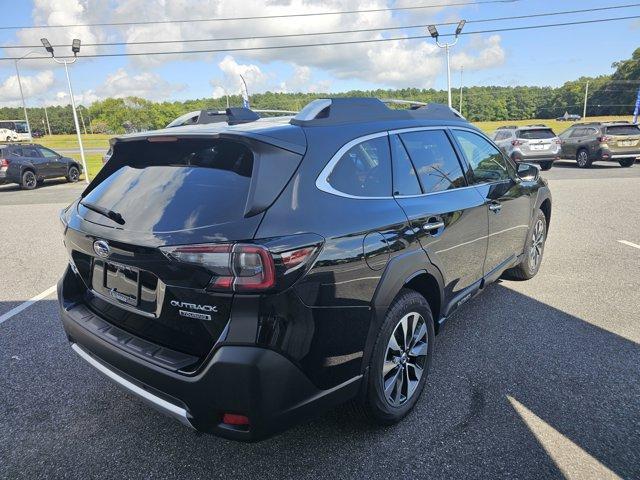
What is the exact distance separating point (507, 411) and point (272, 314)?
69.8 inches

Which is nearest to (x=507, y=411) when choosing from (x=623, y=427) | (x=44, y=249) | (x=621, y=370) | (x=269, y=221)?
(x=623, y=427)

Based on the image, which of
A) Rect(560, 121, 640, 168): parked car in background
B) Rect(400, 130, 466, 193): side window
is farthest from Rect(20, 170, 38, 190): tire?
Rect(560, 121, 640, 168): parked car in background

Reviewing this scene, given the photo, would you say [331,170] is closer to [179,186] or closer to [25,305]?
[179,186]

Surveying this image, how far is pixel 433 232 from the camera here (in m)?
2.90

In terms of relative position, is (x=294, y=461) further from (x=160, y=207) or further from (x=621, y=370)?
(x=621, y=370)

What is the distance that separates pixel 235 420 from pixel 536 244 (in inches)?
170

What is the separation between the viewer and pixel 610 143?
17312mm

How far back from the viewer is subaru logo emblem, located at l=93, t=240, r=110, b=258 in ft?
7.71

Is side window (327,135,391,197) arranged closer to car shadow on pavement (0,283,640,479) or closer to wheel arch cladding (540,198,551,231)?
car shadow on pavement (0,283,640,479)

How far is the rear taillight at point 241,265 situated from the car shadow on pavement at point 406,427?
1099mm

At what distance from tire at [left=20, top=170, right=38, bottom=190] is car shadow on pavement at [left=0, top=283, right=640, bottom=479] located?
16.1 metres

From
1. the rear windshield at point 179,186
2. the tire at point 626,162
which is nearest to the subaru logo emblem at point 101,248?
the rear windshield at point 179,186

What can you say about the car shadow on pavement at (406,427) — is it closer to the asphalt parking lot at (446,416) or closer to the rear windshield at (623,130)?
the asphalt parking lot at (446,416)

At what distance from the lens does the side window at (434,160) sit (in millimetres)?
3049
